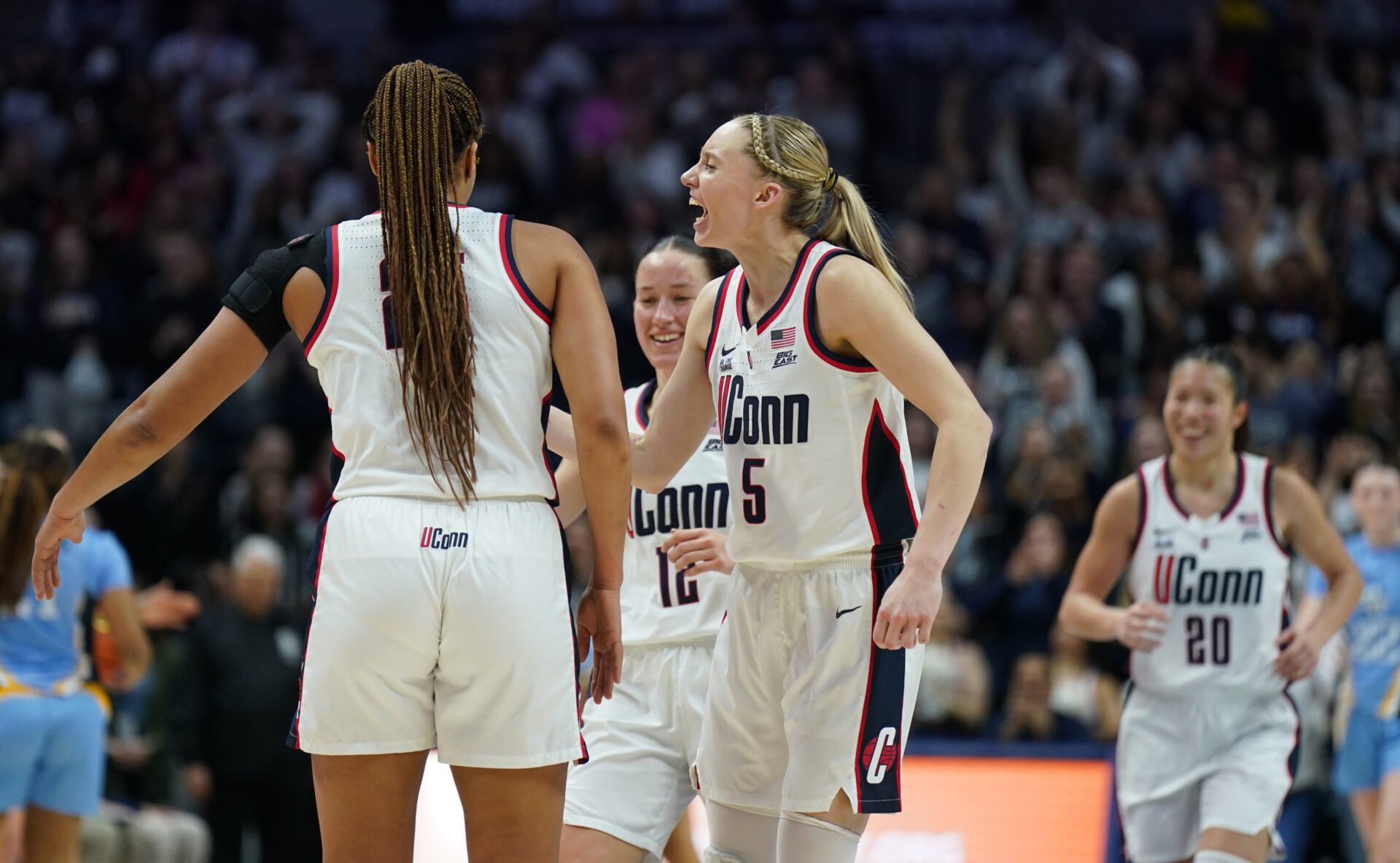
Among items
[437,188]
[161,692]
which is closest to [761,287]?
[437,188]

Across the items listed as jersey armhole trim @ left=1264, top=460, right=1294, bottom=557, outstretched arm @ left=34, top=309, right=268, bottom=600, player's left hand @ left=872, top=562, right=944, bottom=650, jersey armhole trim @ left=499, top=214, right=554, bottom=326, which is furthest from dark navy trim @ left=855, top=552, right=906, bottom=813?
jersey armhole trim @ left=1264, top=460, right=1294, bottom=557

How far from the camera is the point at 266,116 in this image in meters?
14.9

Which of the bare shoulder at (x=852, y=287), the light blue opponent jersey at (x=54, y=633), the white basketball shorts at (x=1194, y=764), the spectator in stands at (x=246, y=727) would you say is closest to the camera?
the bare shoulder at (x=852, y=287)

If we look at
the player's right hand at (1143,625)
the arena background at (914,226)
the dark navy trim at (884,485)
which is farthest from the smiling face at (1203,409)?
the arena background at (914,226)

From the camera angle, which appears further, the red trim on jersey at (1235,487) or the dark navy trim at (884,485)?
the red trim on jersey at (1235,487)

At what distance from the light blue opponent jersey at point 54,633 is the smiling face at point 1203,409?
4562 mm

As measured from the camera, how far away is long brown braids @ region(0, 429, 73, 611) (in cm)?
674

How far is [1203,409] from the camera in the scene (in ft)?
20.7

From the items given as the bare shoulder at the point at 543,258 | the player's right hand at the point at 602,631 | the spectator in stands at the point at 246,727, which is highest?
the bare shoulder at the point at 543,258

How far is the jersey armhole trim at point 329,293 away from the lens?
367cm

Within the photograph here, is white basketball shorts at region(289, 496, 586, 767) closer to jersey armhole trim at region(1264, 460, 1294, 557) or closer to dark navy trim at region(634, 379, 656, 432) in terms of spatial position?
dark navy trim at region(634, 379, 656, 432)

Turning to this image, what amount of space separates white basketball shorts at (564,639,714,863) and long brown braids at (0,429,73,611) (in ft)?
9.18

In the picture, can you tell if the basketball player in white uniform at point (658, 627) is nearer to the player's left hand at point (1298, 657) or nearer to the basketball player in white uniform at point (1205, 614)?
the basketball player in white uniform at point (1205, 614)

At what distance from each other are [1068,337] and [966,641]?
10.2 feet
